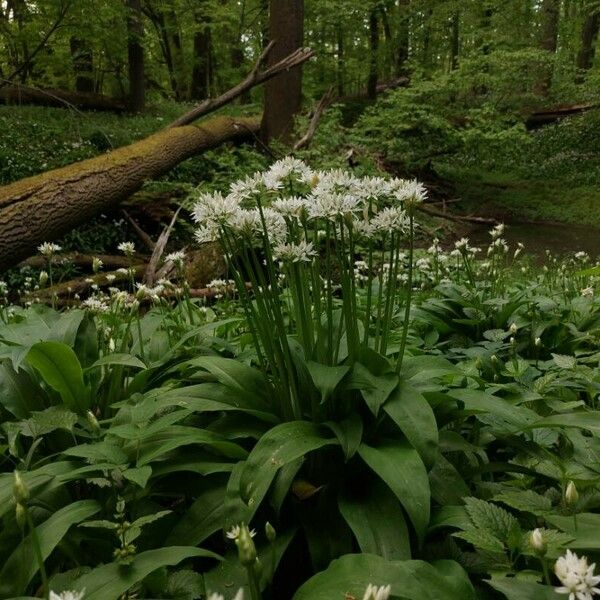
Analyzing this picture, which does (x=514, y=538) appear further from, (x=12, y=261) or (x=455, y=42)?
(x=455, y=42)

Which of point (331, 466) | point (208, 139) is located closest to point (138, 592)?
point (331, 466)

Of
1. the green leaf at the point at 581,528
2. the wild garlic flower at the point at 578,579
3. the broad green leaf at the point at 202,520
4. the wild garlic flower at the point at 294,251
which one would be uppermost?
the wild garlic flower at the point at 294,251

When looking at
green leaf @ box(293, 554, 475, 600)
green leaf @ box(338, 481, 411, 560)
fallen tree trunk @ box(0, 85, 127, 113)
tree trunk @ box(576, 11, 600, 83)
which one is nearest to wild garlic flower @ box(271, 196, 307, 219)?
green leaf @ box(338, 481, 411, 560)

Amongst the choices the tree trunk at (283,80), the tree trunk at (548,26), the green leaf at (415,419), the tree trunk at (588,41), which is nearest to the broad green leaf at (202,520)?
the green leaf at (415,419)

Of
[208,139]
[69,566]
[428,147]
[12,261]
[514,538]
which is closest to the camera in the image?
[514,538]

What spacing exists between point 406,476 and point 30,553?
38.1 inches

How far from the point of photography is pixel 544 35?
56.2 feet

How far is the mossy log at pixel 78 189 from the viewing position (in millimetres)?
5055

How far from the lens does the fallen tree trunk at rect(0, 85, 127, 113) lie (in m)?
14.7

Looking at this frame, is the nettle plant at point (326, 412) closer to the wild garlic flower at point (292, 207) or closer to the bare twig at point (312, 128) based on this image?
the wild garlic flower at point (292, 207)

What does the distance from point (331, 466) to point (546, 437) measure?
0.72m

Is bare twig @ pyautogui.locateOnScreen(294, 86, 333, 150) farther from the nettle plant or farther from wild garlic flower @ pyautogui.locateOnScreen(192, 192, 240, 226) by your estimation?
wild garlic flower @ pyautogui.locateOnScreen(192, 192, 240, 226)

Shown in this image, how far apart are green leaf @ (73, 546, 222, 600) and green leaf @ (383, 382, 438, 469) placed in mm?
621

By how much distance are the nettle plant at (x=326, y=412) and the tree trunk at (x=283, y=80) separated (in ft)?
25.7
